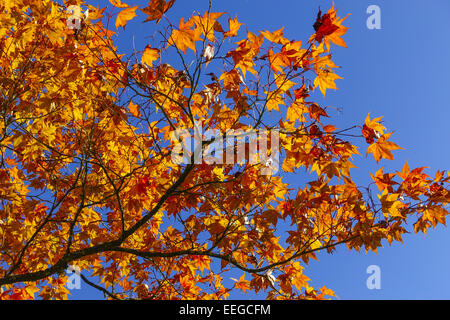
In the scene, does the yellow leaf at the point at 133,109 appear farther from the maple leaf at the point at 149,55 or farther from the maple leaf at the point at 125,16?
the maple leaf at the point at 125,16

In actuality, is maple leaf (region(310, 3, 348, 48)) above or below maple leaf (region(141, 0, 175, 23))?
below

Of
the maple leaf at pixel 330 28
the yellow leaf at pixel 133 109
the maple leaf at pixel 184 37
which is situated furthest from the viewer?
the yellow leaf at pixel 133 109

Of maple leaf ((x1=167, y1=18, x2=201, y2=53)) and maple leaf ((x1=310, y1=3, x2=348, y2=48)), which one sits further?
maple leaf ((x1=167, y1=18, x2=201, y2=53))

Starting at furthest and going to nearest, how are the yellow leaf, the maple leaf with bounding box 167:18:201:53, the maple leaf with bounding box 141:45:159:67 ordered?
1. the yellow leaf
2. the maple leaf with bounding box 141:45:159:67
3. the maple leaf with bounding box 167:18:201:53

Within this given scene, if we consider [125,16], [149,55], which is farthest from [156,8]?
[149,55]

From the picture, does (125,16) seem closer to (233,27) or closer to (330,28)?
(233,27)

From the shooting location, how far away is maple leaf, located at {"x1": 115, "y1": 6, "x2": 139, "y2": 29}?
302cm

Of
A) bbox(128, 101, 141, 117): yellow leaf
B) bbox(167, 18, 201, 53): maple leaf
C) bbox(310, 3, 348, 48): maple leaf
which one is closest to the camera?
bbox(310, 3, 348, 48): maple leaf

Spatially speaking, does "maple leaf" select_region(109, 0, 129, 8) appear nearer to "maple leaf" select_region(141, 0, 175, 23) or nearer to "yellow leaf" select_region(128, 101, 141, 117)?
"maple leaf" select_region(141, 0, 175, 23)

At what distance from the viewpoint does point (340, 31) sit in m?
2.73

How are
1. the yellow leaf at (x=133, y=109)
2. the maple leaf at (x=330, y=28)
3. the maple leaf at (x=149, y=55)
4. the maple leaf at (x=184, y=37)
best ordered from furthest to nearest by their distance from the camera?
the yellow leaf at (x=133, y=109), the maple leaf at (x=149, y=55), the maple leaf at (x=184, y=37), the maple leaf at (x=330, y=28)

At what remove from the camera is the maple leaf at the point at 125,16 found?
302 cm
